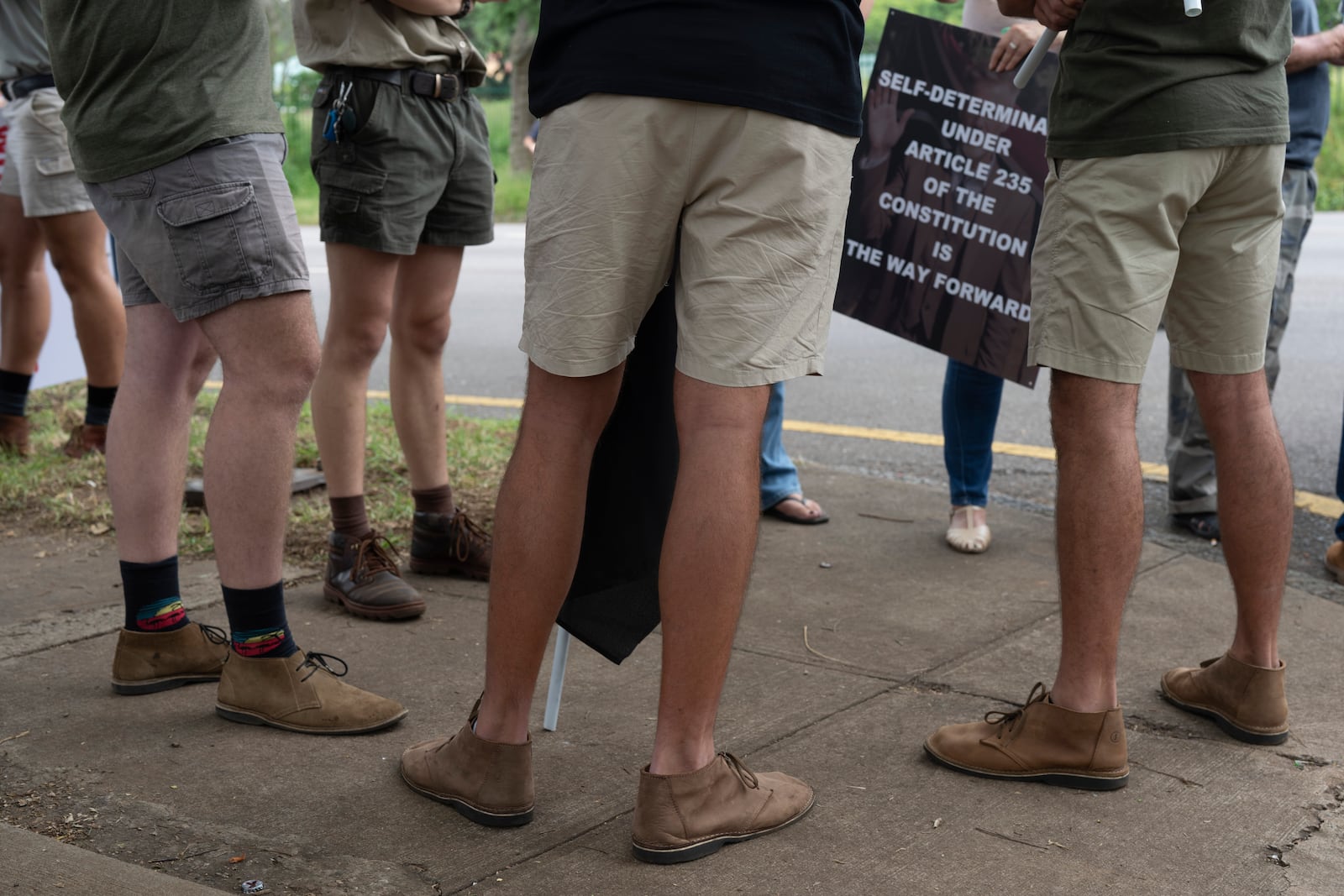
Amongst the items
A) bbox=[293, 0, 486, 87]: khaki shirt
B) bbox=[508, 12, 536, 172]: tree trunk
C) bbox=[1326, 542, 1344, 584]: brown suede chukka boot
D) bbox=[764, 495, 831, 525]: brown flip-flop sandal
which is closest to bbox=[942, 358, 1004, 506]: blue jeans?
bbox=[764, 495, 831, 525]: brown flip-flop sandal

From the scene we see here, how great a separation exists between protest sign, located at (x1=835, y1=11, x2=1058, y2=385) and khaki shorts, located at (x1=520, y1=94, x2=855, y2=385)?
2008 millimetres

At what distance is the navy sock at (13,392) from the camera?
16.9 feet

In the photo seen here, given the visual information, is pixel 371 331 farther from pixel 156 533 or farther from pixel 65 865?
pixel 65 865

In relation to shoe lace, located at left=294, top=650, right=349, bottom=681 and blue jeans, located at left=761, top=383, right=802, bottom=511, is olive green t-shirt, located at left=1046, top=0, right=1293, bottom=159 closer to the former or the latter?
shoe lace, located at left=294, top=650, right=349, bottom=681

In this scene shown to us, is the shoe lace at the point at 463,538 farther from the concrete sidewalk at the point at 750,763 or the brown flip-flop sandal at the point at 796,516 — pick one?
the brown flip-flop sandal at the point at 796,516

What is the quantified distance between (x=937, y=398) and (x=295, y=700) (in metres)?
4.70

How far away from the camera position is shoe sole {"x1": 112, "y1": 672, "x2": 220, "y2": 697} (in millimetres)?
2859

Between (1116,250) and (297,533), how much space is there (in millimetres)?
2549

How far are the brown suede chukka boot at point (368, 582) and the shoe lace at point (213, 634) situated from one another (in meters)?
0.41

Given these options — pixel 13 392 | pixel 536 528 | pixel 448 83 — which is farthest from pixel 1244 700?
pixel 13 392

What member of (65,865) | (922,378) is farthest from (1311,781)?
(922,378)

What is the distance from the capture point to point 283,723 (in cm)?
269

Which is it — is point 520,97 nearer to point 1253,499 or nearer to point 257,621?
point 257,621

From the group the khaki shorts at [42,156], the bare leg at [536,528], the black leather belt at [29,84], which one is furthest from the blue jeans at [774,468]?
the black leather belt at [29,84]
